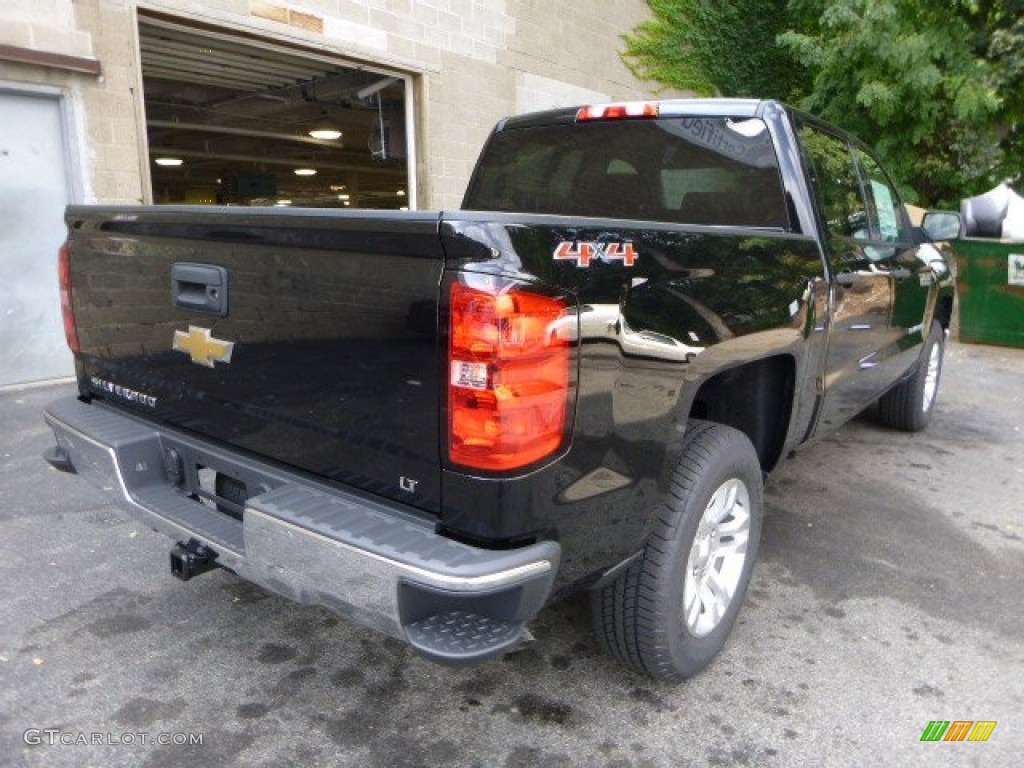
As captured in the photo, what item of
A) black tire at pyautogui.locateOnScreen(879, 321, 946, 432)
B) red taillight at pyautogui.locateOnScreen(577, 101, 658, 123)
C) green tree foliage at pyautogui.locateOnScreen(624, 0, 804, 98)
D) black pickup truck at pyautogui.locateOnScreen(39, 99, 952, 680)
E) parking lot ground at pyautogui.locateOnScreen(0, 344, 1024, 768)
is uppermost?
green tree foliage at pyautogui.locateOnScreen(624, 0, 804, 98)

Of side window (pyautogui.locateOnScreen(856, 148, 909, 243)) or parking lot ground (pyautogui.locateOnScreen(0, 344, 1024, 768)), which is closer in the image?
parking lot ground (pyautogui.locateOnScreen(0, 344, 1024, 768))

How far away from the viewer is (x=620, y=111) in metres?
3.52

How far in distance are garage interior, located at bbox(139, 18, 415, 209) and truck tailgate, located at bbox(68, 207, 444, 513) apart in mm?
1862

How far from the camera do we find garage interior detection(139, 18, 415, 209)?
29.1 ft

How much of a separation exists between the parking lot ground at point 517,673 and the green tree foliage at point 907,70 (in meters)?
8.35

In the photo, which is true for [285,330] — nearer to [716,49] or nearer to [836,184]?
[836,184]

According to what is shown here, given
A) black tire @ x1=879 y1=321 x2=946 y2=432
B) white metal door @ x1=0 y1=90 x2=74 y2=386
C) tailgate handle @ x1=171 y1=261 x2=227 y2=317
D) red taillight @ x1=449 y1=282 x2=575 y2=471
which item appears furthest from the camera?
white metal door @ x1=0 y1=90 x2=74 y2=386

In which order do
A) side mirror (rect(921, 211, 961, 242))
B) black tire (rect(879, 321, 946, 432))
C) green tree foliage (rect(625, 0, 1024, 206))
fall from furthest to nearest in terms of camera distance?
green tree foliage (rect(625, 0, 1024, 206)), black tire (rect(879, 321, 946, 432)), side mirror (rect(921, 211, 961, 242))

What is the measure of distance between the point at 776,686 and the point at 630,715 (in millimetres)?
526

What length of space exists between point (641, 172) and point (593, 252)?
5.73ft

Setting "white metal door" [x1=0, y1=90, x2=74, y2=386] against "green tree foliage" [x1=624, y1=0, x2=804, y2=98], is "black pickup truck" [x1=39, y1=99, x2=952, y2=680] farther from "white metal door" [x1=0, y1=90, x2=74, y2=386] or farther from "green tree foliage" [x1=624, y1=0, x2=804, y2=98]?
"green tree foliage" [x1=624, y1=0, x2=804, y2=98]

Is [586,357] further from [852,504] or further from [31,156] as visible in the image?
[31,156]

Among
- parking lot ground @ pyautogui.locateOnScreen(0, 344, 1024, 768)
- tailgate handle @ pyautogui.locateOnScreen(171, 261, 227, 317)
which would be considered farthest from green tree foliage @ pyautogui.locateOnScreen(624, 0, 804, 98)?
tailgate handle @ pyautogui.locateOnScreen(171, 261, 227, 317)

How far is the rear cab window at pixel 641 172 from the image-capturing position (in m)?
3.32
